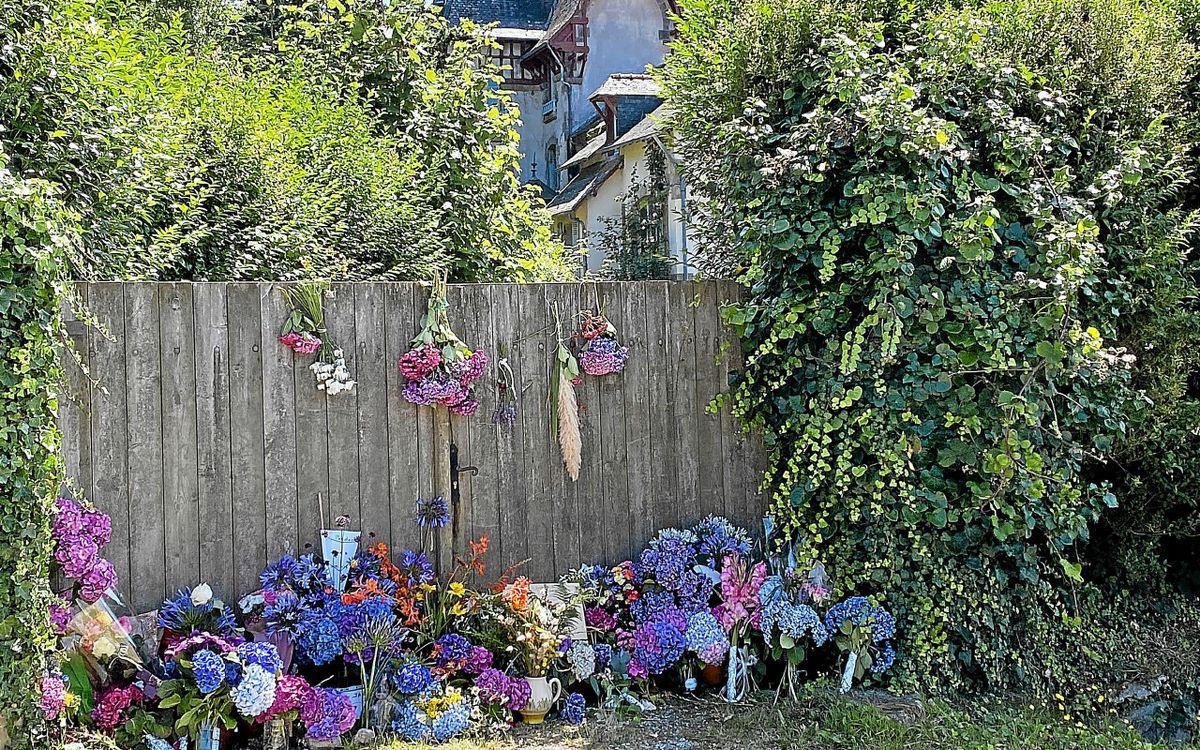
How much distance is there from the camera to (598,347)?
4.16m

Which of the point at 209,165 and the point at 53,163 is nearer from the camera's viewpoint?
the point at 53,163

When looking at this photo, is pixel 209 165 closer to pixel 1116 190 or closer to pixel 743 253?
pixel 743 253

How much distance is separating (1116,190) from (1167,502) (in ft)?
4.18

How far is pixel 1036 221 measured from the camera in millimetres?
3836

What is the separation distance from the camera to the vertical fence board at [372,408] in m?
3.95

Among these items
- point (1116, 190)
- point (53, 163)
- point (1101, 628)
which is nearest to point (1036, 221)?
point (1116, 190)

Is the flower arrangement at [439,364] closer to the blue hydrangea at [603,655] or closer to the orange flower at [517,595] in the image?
the orange flower at [517,595]

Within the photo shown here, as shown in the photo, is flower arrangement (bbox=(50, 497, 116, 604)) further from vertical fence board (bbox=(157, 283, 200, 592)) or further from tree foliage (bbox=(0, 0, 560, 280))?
tree foliage (bbox=(0, 0, 560, 280))

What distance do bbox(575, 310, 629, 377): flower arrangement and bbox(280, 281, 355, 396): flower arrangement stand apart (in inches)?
35.8

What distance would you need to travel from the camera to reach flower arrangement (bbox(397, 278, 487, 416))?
3939 millimetres

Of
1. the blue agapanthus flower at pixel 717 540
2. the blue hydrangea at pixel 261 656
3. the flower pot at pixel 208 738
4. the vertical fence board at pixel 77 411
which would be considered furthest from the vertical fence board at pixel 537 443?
the vertical fence board at pixel 77 411

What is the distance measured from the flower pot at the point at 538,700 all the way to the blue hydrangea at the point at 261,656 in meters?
0.86

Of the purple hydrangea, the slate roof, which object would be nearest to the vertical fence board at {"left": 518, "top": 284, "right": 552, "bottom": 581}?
the purple hydrangea

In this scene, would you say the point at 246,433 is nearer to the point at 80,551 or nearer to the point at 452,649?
the point at 80,551
